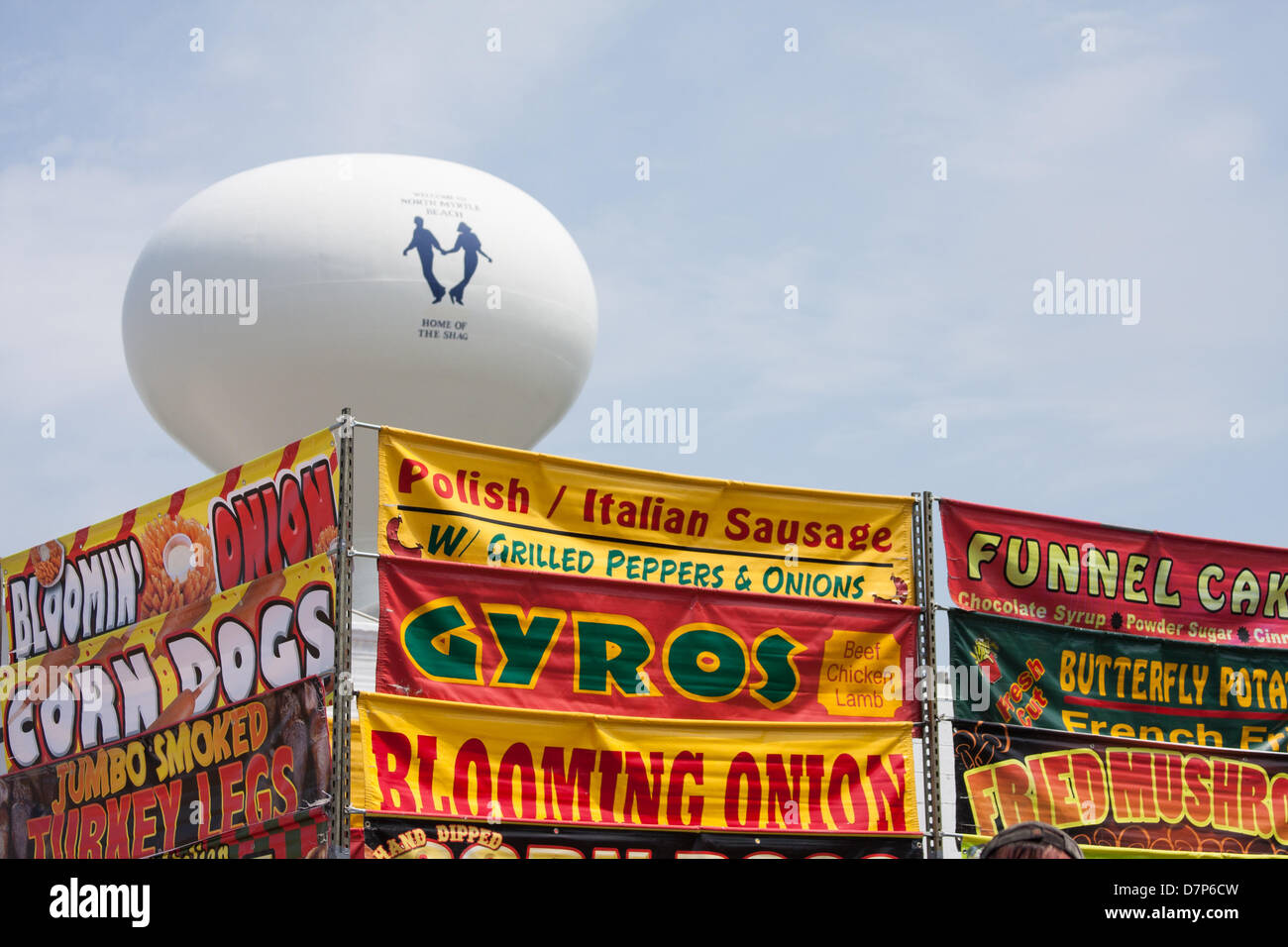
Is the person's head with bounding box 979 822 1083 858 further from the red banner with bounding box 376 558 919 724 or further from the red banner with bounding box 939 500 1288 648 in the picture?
the red banner with bounding box 939 500 1288 648

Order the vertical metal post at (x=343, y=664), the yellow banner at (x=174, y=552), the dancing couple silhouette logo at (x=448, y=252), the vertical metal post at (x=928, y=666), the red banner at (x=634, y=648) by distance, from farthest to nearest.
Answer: the dancing couple silhouette logo at (x=448, y=252) < the vertical metal post at (x=928, y=666) < the yellow banner at (x=174, y=552) < the red banner at (x=634, y=648) < the vertical metal post at (x=343, y=664)

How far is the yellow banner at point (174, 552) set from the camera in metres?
10.9

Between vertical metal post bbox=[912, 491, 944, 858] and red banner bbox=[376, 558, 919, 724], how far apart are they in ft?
0.39

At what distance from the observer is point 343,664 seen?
401 inches

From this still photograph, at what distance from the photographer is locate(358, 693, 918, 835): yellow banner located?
10.4 metres

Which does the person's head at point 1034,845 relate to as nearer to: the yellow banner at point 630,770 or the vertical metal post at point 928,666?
the yellow banner at point 630,770

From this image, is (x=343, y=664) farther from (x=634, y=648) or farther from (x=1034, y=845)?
(x=1034, y=845)

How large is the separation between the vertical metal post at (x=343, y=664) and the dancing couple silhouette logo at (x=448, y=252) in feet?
26.4

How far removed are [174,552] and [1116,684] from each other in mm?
7609

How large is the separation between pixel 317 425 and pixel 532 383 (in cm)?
265

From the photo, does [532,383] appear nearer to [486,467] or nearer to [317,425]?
[317,425]

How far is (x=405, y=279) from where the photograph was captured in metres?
18.3

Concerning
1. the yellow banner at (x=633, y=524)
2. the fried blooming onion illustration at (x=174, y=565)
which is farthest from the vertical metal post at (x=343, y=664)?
the fried blooming onion illustration at (x=174, y=565)

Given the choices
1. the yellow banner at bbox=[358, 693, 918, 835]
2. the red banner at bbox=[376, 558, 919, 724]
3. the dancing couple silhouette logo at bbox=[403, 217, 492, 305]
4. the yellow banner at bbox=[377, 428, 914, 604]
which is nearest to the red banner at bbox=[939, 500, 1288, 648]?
the yellow banner at bbox=[377, 428, 914, 604]
